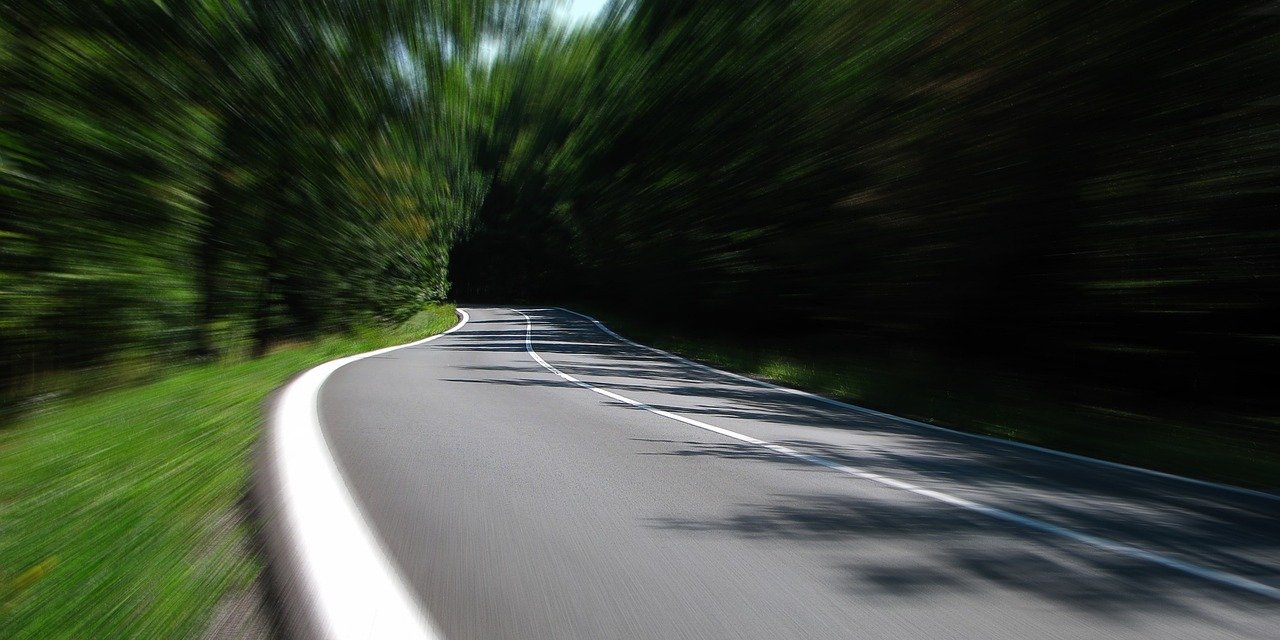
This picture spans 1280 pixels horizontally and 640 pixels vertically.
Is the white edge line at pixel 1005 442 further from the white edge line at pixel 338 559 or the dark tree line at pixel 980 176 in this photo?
the white edge line at pixel 338 559

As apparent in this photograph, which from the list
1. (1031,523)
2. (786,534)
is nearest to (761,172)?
(1031,523)

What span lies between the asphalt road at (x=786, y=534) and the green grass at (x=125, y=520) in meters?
0.75

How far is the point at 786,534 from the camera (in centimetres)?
441

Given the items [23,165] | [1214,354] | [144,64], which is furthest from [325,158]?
[1214,354]

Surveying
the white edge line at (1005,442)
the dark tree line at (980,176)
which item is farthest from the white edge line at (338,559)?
the dark tree line at (980,176)

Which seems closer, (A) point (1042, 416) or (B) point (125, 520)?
(B) point (125, 520)

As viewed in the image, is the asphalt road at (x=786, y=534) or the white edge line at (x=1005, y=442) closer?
the asphalt road at (x=786, y=534)

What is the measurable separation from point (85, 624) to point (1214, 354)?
11807 mm

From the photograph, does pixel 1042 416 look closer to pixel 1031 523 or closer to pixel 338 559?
pixel 1031 523

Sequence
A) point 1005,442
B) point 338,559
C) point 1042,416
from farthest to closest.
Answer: point 1042,416, point 1005,442, point 338,559

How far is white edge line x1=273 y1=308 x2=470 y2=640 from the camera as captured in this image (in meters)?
2.90

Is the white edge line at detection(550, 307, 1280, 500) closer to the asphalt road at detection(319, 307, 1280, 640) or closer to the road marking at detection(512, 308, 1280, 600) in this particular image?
the asphalt road at detection(319, 307, 1280, 640)

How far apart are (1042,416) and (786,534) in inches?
279

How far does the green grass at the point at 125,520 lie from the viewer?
2.82 meters
